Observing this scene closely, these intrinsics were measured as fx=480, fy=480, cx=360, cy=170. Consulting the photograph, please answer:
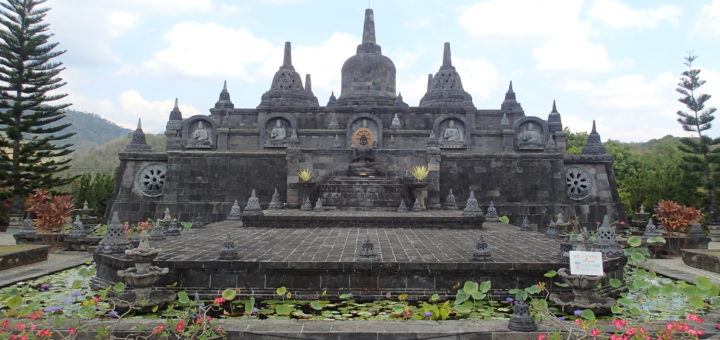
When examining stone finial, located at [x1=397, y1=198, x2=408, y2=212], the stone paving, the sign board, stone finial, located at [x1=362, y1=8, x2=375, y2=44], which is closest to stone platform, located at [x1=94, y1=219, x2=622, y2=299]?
the stone paving

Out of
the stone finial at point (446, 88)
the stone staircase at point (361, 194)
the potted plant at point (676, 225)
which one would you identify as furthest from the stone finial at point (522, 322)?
the stone finial at point (446, 88)

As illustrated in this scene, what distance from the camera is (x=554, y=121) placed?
81.5 ft

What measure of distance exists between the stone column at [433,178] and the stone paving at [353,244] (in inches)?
149

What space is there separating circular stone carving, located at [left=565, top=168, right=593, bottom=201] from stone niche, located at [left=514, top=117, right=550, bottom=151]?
3.64 metres

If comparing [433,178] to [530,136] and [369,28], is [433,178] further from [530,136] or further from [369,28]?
[369,28]

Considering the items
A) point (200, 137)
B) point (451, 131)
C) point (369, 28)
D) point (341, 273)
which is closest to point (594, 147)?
point (451, 131)

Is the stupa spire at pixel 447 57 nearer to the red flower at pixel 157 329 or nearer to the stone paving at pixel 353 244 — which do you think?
the stone paving at pixel 353 244

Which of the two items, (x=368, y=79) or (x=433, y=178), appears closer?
(x=433, y=178)

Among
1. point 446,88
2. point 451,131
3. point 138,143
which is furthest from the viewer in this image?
point 446,88

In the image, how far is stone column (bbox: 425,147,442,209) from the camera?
56.2 feet

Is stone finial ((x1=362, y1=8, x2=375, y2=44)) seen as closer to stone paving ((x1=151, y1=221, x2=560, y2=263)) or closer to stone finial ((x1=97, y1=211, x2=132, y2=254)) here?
stone paving ((x1=151, y1=221, x2=560, y2=263))

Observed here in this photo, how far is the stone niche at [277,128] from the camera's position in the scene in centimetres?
2378

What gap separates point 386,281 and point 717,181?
23.7 meters

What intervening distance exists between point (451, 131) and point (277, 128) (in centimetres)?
862
